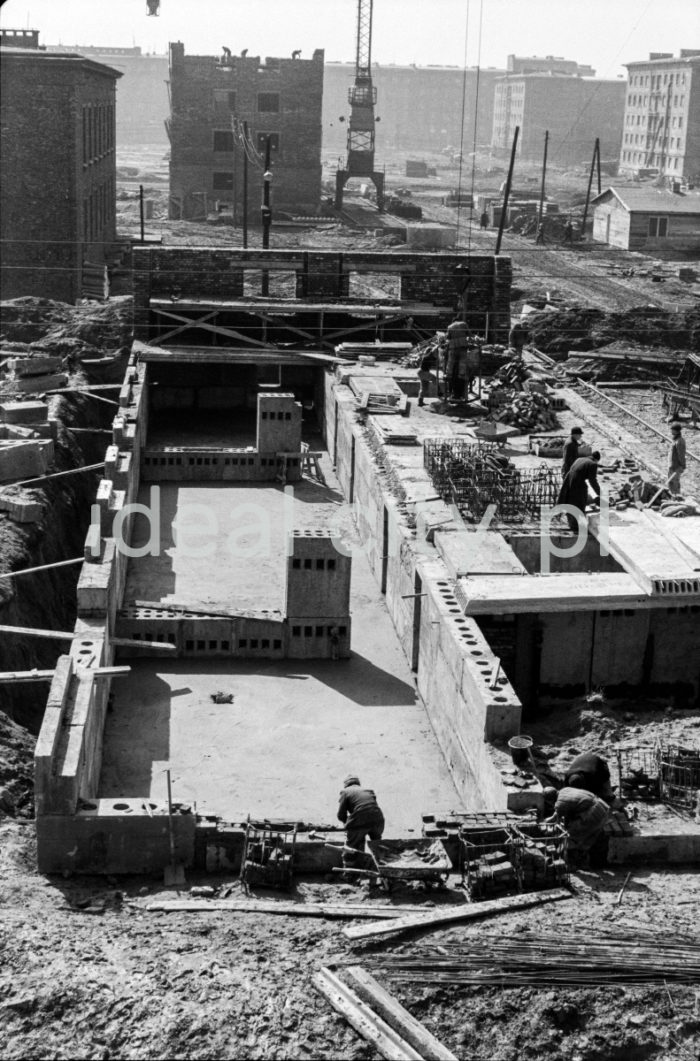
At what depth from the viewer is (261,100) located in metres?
61.8

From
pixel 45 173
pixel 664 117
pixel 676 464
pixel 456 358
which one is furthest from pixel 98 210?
pixel 664 117

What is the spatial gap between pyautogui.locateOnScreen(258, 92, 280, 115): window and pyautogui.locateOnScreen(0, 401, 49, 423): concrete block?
43.3 m

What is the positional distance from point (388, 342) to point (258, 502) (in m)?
7.60

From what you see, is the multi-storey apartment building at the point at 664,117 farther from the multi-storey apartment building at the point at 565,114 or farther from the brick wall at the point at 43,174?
the brick wall at the point at 43,174

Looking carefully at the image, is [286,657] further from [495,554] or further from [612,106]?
[612,106]

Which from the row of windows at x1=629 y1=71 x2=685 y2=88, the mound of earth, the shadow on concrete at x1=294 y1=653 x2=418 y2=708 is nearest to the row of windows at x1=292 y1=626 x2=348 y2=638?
the shadow on concrete at x1=294 y1=653 x2=418 y2=708

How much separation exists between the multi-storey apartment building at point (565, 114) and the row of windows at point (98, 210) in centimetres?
8575

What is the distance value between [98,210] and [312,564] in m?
31.1

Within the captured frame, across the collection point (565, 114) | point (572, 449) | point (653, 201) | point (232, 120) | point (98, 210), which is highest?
point (565, 114)

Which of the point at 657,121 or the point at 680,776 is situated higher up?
the point at 657,121

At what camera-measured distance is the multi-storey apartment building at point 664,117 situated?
92625 millimetres

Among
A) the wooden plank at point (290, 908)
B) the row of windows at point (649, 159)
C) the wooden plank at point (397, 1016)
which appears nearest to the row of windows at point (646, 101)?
the row of windows at point (649, 159)

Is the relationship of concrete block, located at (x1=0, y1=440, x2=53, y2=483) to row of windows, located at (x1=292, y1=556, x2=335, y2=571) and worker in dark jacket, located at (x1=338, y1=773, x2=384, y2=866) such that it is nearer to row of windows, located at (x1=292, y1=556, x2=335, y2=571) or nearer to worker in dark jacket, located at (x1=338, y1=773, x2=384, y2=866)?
row of windows, located at (x1=292, y1=556, x2=335, y2=571)

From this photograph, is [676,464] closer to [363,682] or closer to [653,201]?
[363,682]
